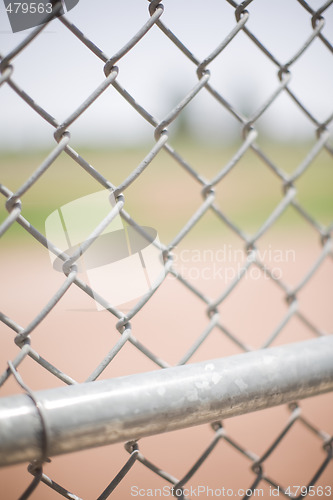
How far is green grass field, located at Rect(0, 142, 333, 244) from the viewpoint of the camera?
1013cm

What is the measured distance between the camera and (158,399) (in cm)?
43

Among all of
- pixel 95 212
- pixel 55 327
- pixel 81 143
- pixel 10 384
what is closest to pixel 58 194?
pixel 81 143

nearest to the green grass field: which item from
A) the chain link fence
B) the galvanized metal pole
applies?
the chain link fence

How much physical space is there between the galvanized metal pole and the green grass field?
318 inches

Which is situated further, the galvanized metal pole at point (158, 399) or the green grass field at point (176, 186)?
the green grass field at point (176, 186)

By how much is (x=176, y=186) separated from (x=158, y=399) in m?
12.9

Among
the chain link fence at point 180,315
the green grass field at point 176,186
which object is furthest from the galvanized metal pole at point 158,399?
the green grass field at point 176,186

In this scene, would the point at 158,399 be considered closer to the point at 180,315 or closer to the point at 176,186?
the point at 180,315

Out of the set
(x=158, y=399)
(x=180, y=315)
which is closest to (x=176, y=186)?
(x=180, y=315)

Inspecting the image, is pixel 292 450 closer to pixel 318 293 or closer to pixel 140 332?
pixel 140 332

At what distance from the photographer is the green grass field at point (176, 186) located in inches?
399

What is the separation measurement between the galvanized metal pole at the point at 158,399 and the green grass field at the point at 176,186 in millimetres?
8080

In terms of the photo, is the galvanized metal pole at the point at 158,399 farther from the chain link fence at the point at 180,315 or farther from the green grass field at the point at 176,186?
the green grass field at the point at 176,186

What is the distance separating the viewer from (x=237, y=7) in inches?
23.0
